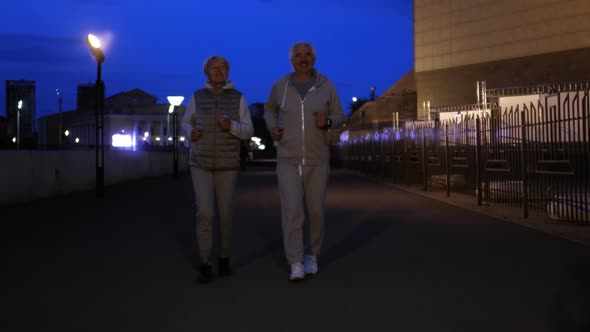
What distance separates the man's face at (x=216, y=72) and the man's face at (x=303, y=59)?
66 cm

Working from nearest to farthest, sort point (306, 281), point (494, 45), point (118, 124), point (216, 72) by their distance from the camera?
point (306, 281) < point (216, 72) < point (494, 45) < point (118, 124)

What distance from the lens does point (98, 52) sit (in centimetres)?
2069

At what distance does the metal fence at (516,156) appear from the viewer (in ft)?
38.1

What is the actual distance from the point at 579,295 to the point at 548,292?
0.27 m

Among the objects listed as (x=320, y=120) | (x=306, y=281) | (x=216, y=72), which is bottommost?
(x=306, y=281)

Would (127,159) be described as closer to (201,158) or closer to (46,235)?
(46,235)

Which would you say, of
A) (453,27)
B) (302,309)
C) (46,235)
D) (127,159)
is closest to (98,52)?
(127,159)

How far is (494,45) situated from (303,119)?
4638 cm

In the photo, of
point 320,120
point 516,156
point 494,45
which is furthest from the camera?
point 494,45

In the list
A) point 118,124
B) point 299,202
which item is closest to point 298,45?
point 299,202

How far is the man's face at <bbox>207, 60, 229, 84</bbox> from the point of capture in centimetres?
693

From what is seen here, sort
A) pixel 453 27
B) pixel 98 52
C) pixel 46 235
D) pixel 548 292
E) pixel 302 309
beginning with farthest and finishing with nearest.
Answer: pixel 453 27 < pixel 98 52 < pixel 46 235 < pixel 548 292 < pixel 302 309

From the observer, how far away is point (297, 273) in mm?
6570

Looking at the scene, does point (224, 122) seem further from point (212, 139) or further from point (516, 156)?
point (516, 156)
